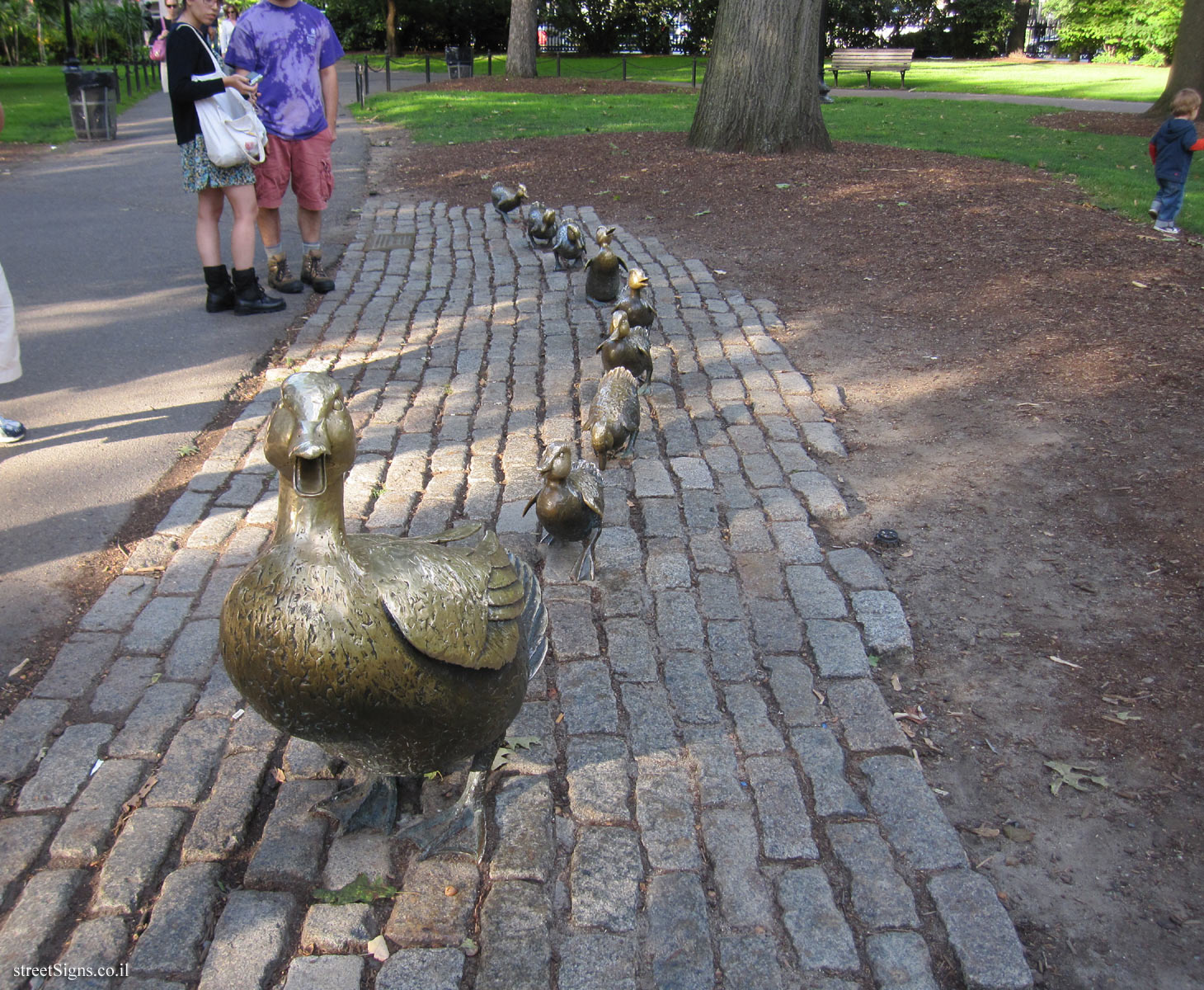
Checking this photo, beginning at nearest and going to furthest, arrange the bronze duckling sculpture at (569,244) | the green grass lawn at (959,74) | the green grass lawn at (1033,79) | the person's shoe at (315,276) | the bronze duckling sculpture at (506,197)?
the person's shoe at (315,276) → the bronze duckling sculpture at (569,244) → the bronze duckling sculpture at (506,197) → the green grass lawn at (1033,79) → the green grass lawn at (959,74)

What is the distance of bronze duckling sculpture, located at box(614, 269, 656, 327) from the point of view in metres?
6.50

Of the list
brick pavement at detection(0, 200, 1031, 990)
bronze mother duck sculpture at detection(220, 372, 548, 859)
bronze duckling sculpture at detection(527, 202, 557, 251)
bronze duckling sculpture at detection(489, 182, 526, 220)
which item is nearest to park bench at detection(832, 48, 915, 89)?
bronze duckling sculpture at detection(489, 182, 526, 220)

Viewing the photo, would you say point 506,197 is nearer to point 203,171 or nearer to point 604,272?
point 604,272

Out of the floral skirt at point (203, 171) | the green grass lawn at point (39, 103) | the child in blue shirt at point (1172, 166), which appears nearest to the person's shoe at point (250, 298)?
the floral skirt at point (203, 171)

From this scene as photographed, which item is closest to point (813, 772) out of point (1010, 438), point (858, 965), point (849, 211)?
point (858, 965)

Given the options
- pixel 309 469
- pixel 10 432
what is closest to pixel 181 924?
pixel 309 469

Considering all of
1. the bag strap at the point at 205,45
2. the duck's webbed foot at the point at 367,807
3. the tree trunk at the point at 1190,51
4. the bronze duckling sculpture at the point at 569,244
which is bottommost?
the duck's webbed foot at the point at 367,807

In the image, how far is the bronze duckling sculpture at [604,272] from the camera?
7.45 m

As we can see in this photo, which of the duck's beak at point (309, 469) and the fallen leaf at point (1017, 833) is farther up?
the duck's beak at point (309, 469)

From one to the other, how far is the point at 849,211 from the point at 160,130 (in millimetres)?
12870

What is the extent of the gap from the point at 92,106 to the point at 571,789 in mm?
16464

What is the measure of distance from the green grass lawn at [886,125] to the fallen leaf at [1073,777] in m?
8.69

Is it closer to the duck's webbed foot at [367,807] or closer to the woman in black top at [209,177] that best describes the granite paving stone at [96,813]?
the duck's webbed foot at [367,807]

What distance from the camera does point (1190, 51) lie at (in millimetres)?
16312
